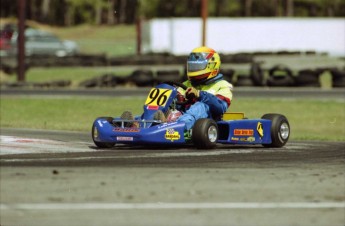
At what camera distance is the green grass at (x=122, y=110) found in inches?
733

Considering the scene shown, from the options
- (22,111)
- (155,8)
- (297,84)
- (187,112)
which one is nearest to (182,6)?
(155,8)

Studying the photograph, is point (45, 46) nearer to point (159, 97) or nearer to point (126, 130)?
point (159, 97)

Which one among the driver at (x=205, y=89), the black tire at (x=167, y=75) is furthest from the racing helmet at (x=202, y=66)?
the black tire at (x=167, y=75)

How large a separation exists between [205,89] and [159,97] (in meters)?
0.73

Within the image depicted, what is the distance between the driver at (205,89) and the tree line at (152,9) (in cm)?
6534

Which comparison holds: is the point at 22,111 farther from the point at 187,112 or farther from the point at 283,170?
the point at 283,170

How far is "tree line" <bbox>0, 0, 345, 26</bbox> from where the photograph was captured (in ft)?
Answer: 270

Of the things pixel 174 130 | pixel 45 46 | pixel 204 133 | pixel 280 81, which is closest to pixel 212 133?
pixel 204 133

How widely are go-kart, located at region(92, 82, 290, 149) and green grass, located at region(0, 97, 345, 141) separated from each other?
5929 mm

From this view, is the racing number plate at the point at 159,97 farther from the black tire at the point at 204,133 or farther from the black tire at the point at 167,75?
the black tire at the point at 167,75

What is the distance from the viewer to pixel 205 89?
11.2 metres

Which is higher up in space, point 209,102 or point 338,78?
point 209,102

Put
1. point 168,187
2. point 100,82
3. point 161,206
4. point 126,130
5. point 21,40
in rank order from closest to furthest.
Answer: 1. point 161,206
2. point 168,187
3. point 126,130
4. point 100,82
5. point 21,40

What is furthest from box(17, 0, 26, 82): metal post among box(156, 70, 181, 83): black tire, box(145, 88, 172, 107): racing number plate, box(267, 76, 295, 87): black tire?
box(145, 88, 172, 107): racing number plate
